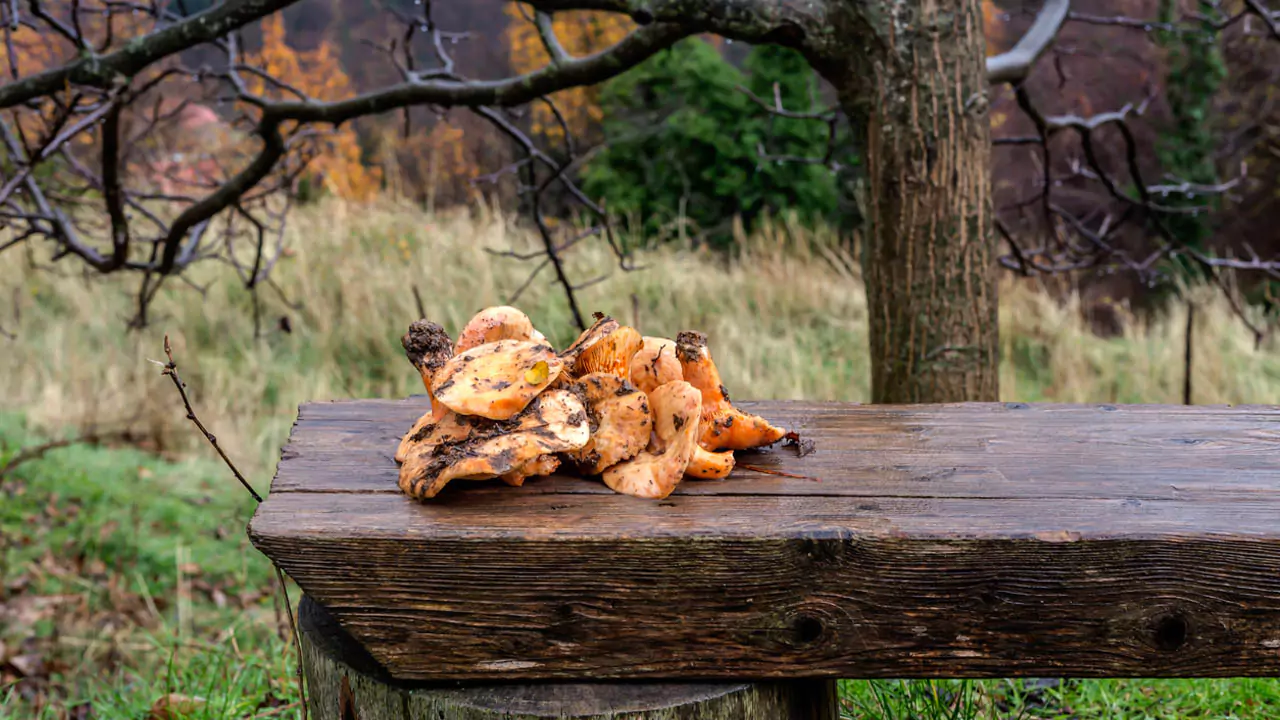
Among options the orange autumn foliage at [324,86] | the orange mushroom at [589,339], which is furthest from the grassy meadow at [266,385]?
the orange autumn foliage at [324,86]

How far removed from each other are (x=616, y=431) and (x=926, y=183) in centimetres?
139

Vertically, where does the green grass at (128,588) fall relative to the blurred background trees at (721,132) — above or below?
below

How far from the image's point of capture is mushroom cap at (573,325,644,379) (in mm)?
1864

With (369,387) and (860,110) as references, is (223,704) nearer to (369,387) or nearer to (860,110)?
(860,110)

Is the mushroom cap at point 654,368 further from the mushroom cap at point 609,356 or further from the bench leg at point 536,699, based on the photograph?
the bench leg at point 536,699

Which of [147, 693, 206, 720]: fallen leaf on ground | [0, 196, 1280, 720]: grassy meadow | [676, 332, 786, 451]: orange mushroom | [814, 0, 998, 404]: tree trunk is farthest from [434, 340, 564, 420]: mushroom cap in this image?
[147, 693, 206, 720]: fallen leaf on ground

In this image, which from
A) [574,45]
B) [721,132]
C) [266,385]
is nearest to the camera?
[266,385]

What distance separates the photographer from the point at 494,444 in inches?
64.4

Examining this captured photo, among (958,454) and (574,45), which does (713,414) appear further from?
(574,45)

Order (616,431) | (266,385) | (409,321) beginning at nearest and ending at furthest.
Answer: (616,431) < (266,385) < (409,321)

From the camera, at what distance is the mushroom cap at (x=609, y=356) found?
186 cm

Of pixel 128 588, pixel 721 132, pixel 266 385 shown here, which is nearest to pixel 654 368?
pixel 128 588

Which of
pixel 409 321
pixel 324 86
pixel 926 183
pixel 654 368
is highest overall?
pixel 324 86

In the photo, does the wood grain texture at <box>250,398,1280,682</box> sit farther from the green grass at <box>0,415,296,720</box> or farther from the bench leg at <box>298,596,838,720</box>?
the green grass at <box>0,415,296,720</box>
